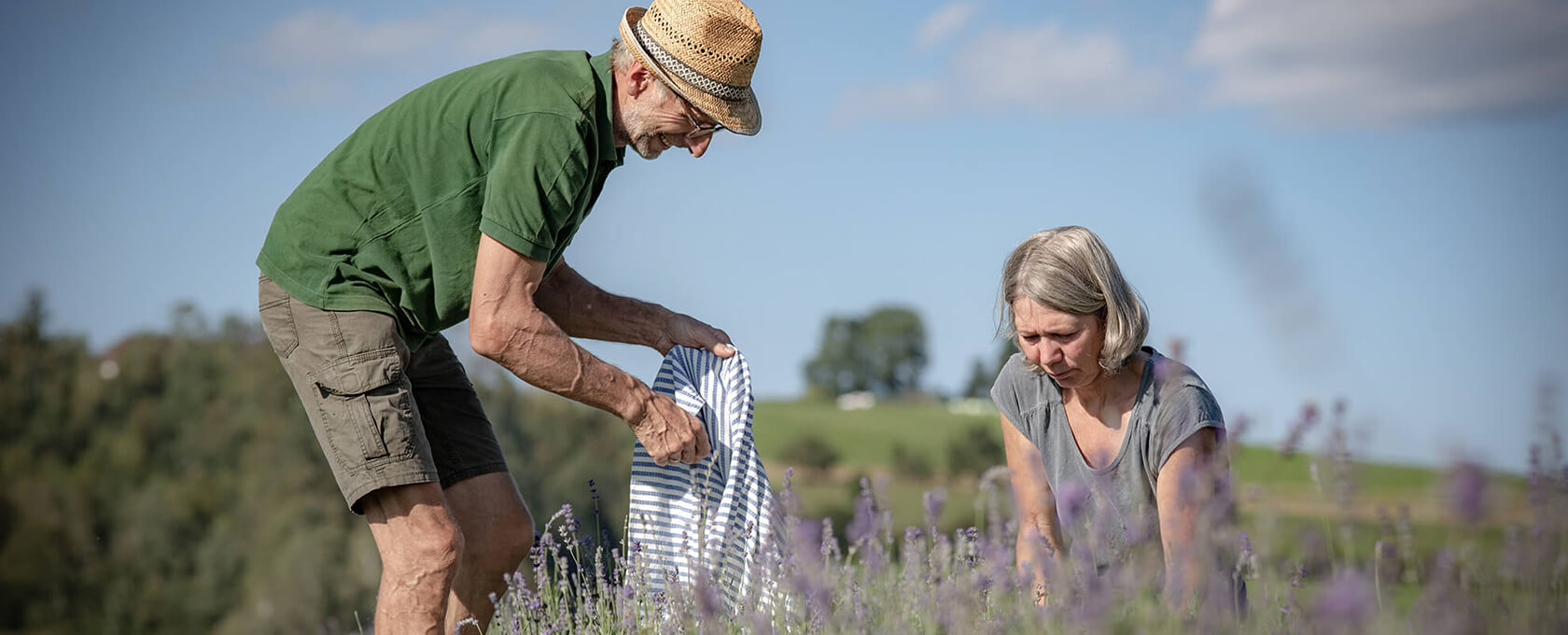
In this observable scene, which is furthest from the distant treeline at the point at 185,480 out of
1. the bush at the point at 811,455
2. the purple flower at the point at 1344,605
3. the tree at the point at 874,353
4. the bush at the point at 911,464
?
the tree at the point at 874,353

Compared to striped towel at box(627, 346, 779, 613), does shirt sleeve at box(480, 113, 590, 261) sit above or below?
above

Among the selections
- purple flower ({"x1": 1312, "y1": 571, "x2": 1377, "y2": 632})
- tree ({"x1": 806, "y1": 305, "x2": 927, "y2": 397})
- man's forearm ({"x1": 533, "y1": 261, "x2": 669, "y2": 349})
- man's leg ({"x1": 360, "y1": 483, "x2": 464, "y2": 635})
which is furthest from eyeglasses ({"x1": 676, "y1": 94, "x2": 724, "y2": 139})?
tree ({"x1": 806, "y1": 305, "x2": 927, "y2": 397})

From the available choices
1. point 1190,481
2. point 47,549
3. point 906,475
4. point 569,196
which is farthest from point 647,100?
point 906,475

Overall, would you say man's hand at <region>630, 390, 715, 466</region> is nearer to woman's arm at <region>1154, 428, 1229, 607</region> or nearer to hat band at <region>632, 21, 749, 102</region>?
hat band at <region>632, 21, 749, 102</region>

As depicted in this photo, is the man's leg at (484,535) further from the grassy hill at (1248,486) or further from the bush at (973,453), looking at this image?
the bush at (973,453)

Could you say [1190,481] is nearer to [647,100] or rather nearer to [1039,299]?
[1039,299]

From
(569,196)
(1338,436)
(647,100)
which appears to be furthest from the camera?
(647,100)

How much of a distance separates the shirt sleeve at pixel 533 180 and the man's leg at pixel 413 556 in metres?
0.69

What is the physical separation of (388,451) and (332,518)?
16.4 meters

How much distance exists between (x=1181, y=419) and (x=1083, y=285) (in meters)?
0.41

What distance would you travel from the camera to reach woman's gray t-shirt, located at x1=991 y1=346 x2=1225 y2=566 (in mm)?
2955

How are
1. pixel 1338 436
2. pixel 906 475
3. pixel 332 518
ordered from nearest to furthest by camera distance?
pixel 1338 436
pixel 332 518
pixel 906 475

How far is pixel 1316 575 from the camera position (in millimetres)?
2021

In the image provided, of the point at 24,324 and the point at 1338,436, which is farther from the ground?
the point at 24,324
